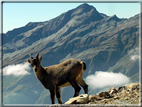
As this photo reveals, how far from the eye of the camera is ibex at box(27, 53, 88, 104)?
22469mm

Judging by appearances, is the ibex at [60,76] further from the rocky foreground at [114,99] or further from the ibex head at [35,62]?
the rocky foreground at [114,99]

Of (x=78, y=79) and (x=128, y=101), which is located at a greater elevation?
(x=78, y=79)

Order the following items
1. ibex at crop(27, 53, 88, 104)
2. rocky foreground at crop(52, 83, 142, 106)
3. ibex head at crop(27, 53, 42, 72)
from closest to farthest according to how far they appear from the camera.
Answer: rocky foreground at crop(52, 83, 142, 106) < ibex at crop(27, 53, 88, 104) < ibex head at crop(27, 53, 42, 72)

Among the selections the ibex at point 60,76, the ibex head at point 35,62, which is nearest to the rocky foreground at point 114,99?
the ibex at point 60,76

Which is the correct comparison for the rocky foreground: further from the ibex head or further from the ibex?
the ibex head

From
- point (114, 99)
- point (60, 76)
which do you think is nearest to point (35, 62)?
point (60, 76)

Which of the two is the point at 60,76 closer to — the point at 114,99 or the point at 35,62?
the point at 35,62

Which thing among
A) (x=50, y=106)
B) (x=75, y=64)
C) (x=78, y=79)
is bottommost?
(x=50, y=106)

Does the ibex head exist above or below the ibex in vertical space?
above

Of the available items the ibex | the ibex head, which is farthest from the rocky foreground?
the ibex head

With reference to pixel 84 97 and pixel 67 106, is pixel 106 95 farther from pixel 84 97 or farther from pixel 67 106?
pixel 67 106

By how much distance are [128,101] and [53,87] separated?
8.64 metres

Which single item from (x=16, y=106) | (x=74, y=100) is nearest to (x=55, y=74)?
(x=74, y=100)

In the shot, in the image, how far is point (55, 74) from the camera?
2358 centimetres
